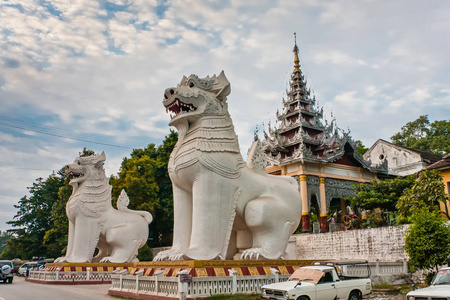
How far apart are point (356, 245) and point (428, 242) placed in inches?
190

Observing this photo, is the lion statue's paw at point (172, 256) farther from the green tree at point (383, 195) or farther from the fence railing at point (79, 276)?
the green tree at point (383, 195)

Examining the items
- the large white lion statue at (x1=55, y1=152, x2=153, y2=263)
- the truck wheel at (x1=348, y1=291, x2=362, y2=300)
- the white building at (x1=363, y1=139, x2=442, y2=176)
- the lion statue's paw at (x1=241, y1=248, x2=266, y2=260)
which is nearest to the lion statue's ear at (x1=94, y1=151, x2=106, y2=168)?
the large white lion statue at (x1=55, y1=152, x2=153, y2=263)

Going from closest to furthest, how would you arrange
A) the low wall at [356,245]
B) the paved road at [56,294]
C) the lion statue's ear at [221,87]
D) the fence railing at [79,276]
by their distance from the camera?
1. the lion statue's ear at [221,87]
2. the paved road at [56,294]
3. the fence railing at [79,276]
4. the low wall at [356,245]

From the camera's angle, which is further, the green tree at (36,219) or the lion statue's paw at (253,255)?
the green tree at (36,219)

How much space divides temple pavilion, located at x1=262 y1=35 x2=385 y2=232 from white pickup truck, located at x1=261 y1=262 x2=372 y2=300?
1504 centimetres

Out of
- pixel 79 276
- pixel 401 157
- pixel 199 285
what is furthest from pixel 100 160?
pixel 401 157

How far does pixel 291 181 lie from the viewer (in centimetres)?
908

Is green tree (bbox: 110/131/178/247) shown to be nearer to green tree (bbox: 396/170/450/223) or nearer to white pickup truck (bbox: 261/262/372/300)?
green tree (bbox: 396/170/450/223)

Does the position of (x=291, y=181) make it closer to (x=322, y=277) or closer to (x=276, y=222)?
(x=276, y=222)

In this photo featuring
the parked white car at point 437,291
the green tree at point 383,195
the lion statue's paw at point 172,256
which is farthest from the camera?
the green tree at point 383,195

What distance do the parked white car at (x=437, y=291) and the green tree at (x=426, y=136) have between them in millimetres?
33358

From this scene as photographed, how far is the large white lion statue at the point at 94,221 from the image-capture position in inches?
533

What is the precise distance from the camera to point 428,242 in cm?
1097

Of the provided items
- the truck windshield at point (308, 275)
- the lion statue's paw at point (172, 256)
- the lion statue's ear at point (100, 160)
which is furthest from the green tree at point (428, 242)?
the lion statue's ear at point (100, 160)
